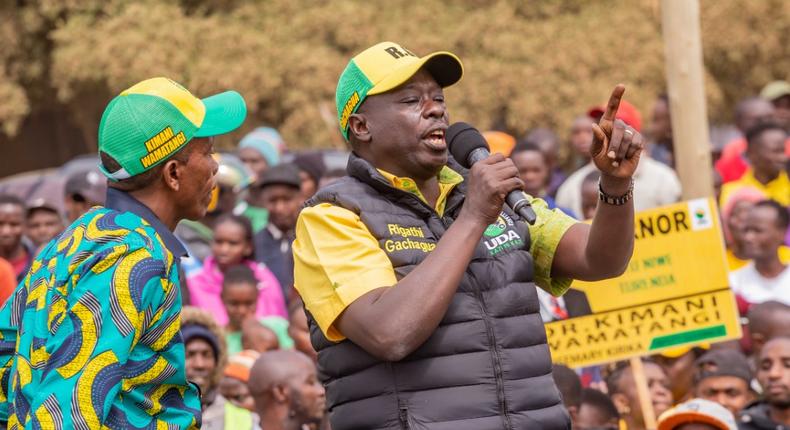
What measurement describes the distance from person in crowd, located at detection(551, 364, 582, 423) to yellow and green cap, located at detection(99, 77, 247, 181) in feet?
11.8

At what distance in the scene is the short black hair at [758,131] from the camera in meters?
10.8

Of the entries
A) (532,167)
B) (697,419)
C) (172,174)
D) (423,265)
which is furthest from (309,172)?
(423,265)

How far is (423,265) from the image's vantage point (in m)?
3.88

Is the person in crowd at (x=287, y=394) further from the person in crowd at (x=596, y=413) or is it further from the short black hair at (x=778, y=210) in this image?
the short black hair at (x=778, y=210)

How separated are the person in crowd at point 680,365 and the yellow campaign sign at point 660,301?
54.2 inches

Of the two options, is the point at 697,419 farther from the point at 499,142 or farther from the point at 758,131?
the point at 758,131

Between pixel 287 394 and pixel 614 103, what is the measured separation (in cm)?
386

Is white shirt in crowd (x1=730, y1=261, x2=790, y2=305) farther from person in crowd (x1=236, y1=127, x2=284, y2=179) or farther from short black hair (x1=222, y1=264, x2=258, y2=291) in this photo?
person in crowd (x1=236, y1=127, x2=284, y2=179)

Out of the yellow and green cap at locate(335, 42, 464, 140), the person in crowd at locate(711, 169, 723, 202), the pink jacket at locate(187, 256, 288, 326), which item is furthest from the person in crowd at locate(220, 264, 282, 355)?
the yellow and green cap at locate(335, 42, 464, 140)

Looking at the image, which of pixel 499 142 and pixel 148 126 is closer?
pixel 148 126

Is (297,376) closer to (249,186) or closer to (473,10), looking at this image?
(249,186)

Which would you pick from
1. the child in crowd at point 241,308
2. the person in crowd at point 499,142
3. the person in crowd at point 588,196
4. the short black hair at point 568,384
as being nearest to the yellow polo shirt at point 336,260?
the short black hair at point 568,384

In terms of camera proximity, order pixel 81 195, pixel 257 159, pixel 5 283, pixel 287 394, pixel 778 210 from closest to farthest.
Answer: pixel 5 283, pixel 287 394, pixel 778 210, pixel 81 195, pixel 257 159

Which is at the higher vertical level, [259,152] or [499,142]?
[259,152]
